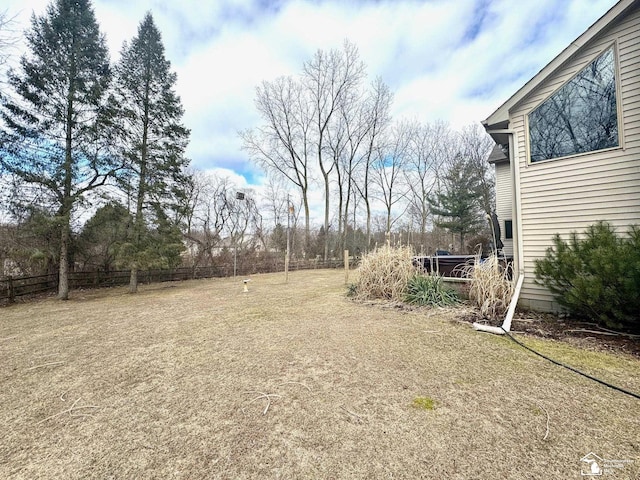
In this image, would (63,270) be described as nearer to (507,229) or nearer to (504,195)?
(507,229)

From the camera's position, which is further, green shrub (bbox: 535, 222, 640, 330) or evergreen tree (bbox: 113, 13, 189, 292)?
evergreen tree (bbox: 113, 13, 189, 292)

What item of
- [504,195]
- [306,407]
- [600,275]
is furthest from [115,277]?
[504,195]

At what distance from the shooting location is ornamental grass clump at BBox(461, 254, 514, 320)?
4191mm

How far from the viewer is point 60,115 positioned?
7.08 m

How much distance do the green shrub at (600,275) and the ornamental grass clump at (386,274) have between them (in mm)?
2467

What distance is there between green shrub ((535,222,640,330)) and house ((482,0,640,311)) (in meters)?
0.41

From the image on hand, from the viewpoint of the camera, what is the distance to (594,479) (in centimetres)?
129

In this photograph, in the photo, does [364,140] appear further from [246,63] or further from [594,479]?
[594,479]

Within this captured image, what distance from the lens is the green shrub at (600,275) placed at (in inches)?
115

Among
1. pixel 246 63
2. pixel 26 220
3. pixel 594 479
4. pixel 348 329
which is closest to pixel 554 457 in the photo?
pixel 594 479

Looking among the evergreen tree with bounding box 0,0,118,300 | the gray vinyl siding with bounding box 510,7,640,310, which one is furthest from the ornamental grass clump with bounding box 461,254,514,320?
the evergreen tree with bounding box 0,0,118,300

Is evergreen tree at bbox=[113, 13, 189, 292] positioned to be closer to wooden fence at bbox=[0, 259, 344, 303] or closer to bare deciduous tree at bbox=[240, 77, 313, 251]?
wooden fence at bbox=[0, 259, 344, 303]

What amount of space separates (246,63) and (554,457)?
1163 cm

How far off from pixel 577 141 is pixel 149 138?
37.5 ft
